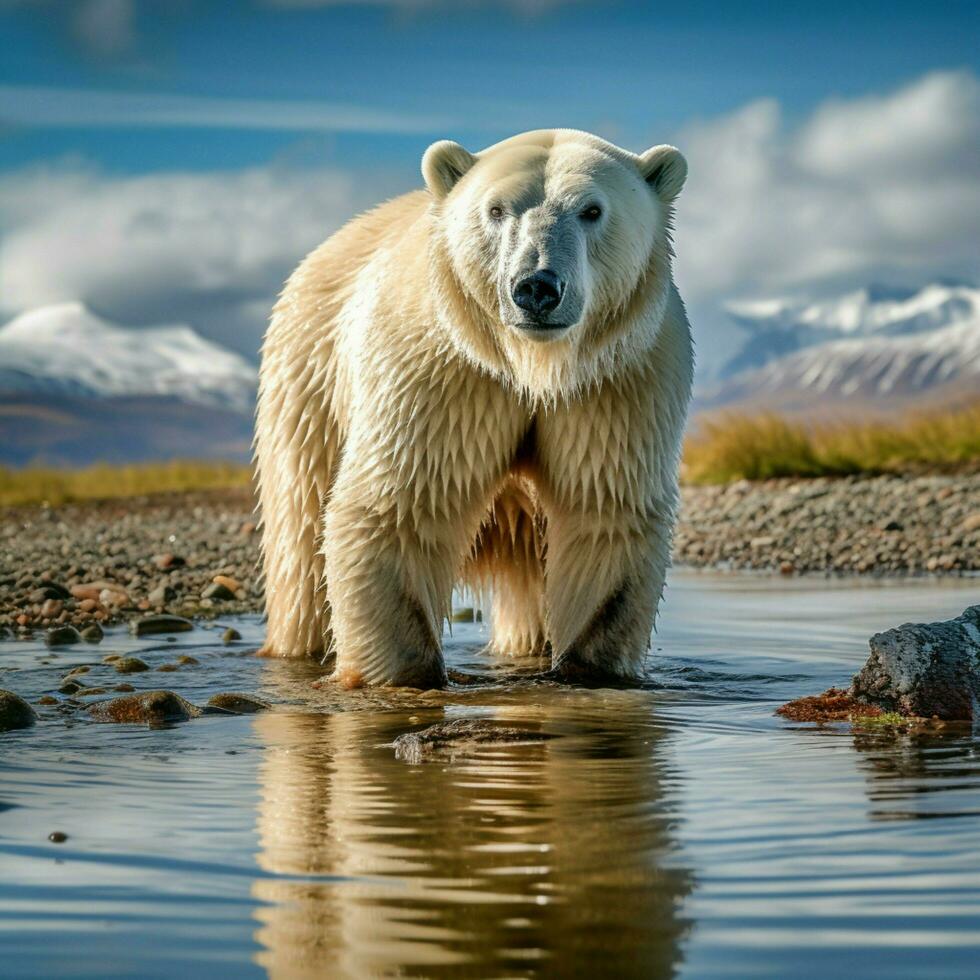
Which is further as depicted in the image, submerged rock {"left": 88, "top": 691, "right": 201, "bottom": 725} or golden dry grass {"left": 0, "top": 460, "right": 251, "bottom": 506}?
golden dry grass {"left": 0, "top": 460, "right": 251, "bottom": 506}

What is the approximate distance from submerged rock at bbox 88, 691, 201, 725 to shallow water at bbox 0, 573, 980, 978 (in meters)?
0.09

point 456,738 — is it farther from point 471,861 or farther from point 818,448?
point 818,448

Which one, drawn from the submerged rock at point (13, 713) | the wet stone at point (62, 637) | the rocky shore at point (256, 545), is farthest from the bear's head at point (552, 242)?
the rocky shore at point (256, 545)

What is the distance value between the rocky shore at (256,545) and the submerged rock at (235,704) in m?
2.81

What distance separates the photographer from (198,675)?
19.7 feet

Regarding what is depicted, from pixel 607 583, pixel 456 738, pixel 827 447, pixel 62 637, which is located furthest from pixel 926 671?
pixel 827 447

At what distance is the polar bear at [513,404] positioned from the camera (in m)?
4.87

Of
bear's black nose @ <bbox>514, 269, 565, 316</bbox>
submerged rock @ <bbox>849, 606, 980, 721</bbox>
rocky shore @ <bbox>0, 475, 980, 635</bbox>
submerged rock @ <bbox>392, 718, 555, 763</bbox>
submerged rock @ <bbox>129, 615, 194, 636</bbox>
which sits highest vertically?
bear's black nose @ <bbox>514, 269, 565, 316</bbox>

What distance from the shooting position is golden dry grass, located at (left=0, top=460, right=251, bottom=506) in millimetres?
19500

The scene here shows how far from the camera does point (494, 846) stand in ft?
9.66

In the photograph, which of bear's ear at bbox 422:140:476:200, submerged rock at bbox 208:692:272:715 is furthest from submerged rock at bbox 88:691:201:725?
bear's ear at bbox 422:140:476:200

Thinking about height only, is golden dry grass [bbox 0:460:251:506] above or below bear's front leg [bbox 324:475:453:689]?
above

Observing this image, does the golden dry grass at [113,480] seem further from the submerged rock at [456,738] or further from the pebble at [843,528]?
the submerged rock at [456,738]

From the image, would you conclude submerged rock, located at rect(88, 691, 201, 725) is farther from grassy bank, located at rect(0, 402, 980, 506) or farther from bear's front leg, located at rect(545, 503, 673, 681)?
grassy bank, located at rect(0, 402, 980, 506)
